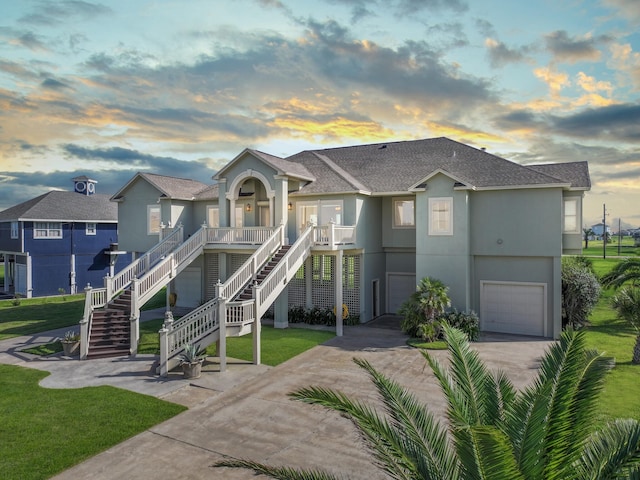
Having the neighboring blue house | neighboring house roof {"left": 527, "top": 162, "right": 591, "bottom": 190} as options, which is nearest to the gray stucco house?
neighboring house roof {"left": 527, "top": 162, "right": 591, "bottom": 190}

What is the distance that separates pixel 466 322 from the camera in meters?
17.2

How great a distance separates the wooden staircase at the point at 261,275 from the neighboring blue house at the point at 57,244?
21851 mm

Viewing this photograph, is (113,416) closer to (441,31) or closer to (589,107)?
(441,31)

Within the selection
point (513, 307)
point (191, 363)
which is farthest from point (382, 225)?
point (191, 363)

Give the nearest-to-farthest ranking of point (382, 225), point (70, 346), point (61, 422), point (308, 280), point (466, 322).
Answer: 1. point (61, 422)
2. point (70, 346)
3. point (466, 322)
4. point (308, 280)
5. point (382, 225)

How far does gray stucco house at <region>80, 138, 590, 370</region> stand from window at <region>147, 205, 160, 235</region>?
62 mm

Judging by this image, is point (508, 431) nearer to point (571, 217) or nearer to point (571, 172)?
point (571, 217)

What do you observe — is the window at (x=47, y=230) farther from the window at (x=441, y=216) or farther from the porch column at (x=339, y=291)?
the window at (x=441, y=216)

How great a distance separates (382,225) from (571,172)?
909cm

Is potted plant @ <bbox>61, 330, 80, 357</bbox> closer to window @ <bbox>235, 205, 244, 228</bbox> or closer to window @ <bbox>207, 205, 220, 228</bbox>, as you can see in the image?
window @ <bbox>235, 205, 244, 228</bbox>

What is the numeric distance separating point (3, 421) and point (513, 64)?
19.2 meters

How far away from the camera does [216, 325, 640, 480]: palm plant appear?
3.79 meters

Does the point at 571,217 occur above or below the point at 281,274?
above

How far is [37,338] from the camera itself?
58.0 ft
